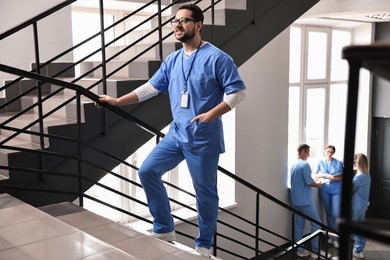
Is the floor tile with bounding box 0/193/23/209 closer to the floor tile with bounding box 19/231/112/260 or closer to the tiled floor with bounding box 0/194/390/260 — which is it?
the tiled floor with bounding box 0/194/390/260

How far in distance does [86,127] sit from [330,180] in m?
5.41

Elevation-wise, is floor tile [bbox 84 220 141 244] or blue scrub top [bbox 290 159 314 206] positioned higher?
floor tile [bbox 84 220 141 244]

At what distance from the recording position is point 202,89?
7.75 ft

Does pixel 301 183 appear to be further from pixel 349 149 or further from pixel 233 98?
pixel 349 149

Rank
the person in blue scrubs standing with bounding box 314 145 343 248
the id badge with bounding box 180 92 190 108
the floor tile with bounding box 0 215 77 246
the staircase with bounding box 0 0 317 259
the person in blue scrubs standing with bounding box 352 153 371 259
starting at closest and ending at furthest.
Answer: the floor tile with bounding box 0 215 77 246, the id badge with bounding box 180 92 190 108, the staircase with bounding box 0 0 317 259, the person in blue scrubs standing with bounding box 352 153 371 259, the person in blue scrubs standing with bounding box 314 145 343 248

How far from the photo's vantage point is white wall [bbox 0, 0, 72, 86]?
3.92 meters

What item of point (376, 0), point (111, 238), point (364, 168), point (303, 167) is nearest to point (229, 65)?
point (111, 238)

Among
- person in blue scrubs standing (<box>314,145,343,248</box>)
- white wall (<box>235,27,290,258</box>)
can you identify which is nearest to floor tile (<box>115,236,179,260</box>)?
white wall (<box>235,27,290,258</box>)

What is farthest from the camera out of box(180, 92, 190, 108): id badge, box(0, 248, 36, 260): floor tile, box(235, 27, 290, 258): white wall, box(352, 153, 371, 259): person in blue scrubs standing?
box(352, 153, 371, 259): person in blue scrubs standing

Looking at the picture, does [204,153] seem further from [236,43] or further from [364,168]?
[364,168]

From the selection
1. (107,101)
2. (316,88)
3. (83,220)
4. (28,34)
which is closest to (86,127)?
(107,101)

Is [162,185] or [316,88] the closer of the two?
[162,185]

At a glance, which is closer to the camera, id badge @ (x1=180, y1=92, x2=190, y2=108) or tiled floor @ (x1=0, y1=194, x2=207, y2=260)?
tiled floor @ (x1=0, y1=194, x2=207, y2=260)

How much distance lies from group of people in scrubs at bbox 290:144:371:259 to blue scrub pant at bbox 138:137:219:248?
14.0 ft
